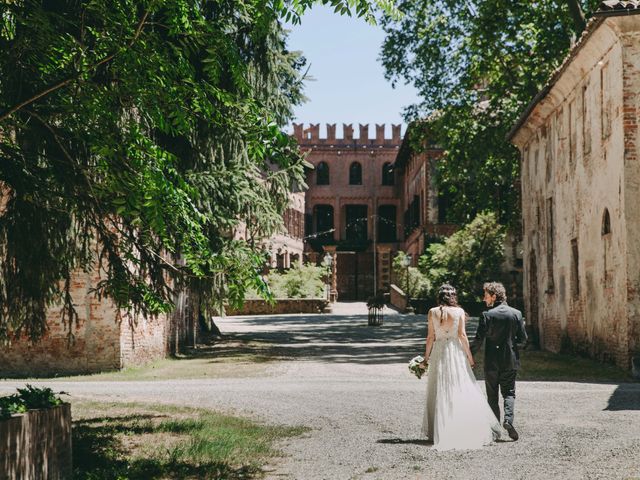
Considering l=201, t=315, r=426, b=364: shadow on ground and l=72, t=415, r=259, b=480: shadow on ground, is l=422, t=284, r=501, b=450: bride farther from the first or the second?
l=201, t=315, r=426, b=364: shadow on ground

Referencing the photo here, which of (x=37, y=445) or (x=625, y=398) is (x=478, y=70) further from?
(x=37, y=445)

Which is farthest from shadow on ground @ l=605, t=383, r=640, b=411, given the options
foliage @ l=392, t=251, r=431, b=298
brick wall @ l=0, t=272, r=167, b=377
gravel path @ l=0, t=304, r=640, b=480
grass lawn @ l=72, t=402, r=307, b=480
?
foliage @ l=392, t=251, r=431, b=298

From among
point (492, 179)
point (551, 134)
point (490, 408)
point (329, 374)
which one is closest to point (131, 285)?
point (490, 408)

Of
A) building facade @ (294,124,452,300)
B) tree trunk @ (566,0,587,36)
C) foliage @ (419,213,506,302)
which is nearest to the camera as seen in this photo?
tree trunk @ (566,0,587,36)

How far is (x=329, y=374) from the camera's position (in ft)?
60.0

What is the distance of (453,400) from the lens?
29.8 ft

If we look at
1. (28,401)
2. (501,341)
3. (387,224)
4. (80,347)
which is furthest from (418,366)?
(387,224)

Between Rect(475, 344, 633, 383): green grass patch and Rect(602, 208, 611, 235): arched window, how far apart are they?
2659 mm

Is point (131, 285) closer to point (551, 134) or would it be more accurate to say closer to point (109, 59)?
point (109, 59)

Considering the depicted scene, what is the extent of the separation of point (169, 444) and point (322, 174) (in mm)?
68457

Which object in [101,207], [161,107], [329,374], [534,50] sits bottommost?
[329,374]

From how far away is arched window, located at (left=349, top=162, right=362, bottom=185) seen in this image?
3049 inches

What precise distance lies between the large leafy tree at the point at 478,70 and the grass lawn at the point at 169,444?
19.1 meters

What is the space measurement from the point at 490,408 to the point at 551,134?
54.8ft
